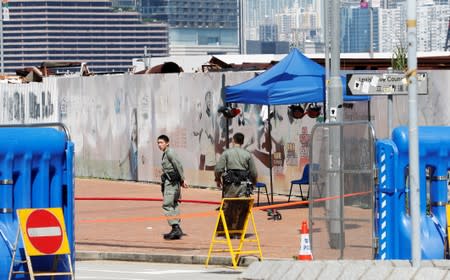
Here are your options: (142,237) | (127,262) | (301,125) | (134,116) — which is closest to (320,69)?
(301,125)

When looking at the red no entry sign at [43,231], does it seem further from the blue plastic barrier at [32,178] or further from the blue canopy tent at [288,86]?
the blue canopy tent at [288,86]

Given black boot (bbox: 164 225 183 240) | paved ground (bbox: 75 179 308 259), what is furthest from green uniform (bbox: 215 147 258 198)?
black boot (bbox: 164 225 183 240)

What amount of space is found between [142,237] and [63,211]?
7.29m

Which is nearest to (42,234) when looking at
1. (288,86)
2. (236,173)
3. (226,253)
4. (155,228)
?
(226,253)

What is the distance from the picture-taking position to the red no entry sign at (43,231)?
15.3 meters

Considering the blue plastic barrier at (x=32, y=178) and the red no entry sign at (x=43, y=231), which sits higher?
the blue plastic barrier at (x=32, y=178)

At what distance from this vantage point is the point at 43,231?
1534 centimetres

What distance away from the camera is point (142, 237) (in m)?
23.1

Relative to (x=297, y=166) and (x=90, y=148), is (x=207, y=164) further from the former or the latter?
(x=90, y=148)

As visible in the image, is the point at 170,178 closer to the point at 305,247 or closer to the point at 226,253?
the point at 226,253

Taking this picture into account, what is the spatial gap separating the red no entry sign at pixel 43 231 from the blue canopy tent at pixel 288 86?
11.7m

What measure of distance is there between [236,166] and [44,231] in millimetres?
6758

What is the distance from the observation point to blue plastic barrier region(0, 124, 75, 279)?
1546 centimetres

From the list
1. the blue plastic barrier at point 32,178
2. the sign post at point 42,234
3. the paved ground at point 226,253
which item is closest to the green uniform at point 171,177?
the paved ground at point 226,253
